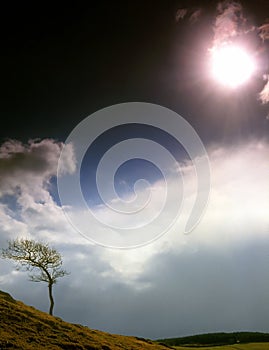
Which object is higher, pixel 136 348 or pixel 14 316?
pixel 14 316

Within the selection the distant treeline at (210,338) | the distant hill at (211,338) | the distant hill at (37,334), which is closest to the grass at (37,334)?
the distant hill at (37,334)

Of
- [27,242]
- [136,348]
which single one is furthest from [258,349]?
[27,242]

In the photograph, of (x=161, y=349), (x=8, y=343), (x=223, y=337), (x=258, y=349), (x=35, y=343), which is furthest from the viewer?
(x=223, y=337)

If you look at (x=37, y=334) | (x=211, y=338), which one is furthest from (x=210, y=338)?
(x=37, y=334)

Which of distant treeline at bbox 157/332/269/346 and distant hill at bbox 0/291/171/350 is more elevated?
distant treeline at bbox 157/332/269/346

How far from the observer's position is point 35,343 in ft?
113

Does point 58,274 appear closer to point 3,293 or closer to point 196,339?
point 3,293

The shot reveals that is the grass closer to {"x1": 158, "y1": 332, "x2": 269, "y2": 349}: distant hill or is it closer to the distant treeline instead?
the distant treeline

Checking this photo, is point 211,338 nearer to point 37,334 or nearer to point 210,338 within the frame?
point 210,338

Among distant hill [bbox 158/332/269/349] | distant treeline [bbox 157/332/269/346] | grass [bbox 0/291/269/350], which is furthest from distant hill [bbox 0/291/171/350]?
distant hill [bbox 158/332/269/349]

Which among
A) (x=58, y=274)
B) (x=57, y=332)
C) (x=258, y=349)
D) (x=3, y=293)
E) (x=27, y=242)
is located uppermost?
(x=27, y=242)

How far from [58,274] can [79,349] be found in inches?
1395

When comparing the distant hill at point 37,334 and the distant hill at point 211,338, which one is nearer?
the distant hill at point 37,334

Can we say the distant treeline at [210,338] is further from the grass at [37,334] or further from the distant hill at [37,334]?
the distant hill at [37,334]
